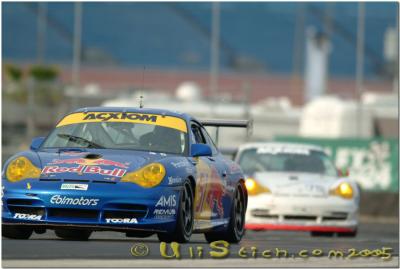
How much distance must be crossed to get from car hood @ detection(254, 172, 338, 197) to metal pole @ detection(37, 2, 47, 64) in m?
Answer: 51.9

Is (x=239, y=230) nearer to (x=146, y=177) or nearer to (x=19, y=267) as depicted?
(x=146, y=177)

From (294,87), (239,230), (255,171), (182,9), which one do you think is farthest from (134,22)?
(239,230)

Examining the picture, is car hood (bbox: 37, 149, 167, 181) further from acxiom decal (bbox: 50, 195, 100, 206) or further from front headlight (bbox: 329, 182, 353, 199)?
front headlight (bbox: 329, 182, 353, 199)

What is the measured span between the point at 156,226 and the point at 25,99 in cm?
2790

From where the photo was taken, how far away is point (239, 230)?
13.2 metres

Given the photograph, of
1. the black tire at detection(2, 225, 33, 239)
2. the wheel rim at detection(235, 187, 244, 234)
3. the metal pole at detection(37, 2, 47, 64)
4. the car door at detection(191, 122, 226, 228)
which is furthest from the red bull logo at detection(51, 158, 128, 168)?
the metal pole at detection(37, 2, 47, 64)

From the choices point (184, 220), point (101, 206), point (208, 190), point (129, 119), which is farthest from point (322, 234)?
point (101, 206)

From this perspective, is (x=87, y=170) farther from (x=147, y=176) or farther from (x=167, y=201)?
(x=167, y=201)

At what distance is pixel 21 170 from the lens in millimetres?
11086

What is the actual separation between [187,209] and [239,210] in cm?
207

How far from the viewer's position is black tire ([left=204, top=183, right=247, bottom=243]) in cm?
1281

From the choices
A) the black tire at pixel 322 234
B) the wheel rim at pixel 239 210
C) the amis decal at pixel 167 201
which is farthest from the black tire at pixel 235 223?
the black tire at pixel 322 234

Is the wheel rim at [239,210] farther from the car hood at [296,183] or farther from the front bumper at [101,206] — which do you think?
the car hood at [296,183]

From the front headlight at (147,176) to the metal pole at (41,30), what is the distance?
58.5 metres
